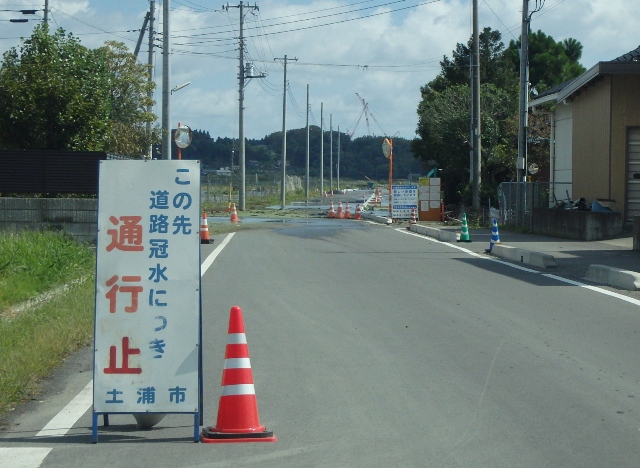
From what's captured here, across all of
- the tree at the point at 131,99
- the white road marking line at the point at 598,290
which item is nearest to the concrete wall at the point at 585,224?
the white road marking line at the point at 598,290

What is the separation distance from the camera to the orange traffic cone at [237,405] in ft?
19.4

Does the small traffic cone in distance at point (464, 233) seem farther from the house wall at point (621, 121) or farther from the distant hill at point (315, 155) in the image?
the distant hill at point (315, 155)

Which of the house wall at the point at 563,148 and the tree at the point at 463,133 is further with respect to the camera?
the tree at the point at 463,133

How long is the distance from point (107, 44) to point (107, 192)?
1263 inches

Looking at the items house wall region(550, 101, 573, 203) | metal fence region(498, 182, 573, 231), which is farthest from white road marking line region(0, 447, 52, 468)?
house wall region(550, 101, 573, 203)

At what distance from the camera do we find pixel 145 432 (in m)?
6.16

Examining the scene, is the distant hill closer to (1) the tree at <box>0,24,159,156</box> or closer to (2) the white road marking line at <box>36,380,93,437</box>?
(1) the tree at <box>0,24,159,156</box>

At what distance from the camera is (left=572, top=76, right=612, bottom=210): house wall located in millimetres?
25422

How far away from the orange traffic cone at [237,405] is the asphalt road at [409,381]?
121mm

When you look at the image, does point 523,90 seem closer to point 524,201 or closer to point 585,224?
point 524,201

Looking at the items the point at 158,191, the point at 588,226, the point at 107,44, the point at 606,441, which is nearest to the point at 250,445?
the point at 158,191

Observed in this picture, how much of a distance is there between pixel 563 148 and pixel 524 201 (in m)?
4.73

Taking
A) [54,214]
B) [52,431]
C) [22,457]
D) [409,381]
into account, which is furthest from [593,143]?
[22,457]

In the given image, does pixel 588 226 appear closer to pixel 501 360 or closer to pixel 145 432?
pixel 501 360
